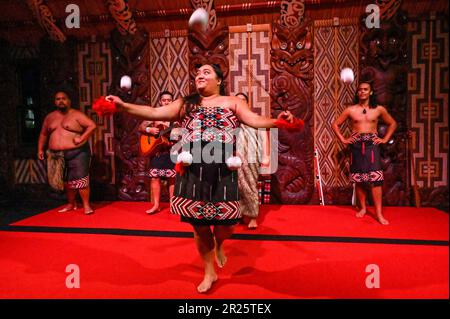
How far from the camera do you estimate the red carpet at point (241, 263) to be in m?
2.12

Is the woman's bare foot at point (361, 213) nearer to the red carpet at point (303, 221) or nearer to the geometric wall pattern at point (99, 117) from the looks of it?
the red carpet at point (303, 221)

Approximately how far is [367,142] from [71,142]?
3.81 meters

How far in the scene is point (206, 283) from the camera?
2.14 meters

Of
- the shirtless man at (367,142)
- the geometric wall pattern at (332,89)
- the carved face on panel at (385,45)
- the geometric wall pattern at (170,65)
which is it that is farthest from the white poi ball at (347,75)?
the geometric wall pattern at (170,65)

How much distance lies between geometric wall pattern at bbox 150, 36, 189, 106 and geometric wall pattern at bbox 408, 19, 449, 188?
336 cm

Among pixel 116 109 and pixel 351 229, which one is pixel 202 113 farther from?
pixel 351 229

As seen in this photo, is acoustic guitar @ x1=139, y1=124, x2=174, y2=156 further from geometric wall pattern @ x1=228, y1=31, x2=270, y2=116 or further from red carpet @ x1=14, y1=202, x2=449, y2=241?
geometric wall pattern @ x1=228, y1=31, x2=270, y2=116

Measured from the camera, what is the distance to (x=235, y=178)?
2143 mm

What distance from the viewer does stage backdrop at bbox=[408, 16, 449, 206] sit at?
470 cm

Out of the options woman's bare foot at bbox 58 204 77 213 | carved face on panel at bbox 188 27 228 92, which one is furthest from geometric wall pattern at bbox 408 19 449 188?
woman's bare foot at bbox 58 204 77 213

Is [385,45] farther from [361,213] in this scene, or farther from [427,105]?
[361,213]

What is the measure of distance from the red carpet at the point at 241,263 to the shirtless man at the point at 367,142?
403mm

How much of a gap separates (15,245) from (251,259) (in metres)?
2.25

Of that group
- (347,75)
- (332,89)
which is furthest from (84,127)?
(347,75)
